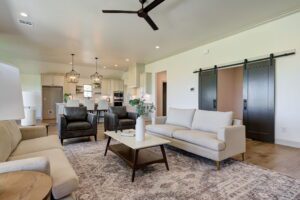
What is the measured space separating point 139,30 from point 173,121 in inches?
103

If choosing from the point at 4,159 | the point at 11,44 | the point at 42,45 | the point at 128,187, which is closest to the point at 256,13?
the point at 128,187

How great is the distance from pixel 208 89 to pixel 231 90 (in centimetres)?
139

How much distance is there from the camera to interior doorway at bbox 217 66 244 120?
5.93 m

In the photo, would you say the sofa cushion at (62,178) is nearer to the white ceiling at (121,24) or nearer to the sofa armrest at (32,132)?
the sofa armrest at (32,132)

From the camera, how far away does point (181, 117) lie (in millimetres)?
3965

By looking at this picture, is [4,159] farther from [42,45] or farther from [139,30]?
[42,45]

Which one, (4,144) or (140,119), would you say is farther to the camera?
(140,119)

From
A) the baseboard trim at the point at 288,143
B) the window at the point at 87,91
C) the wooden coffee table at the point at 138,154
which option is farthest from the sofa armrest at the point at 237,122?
the window at the point at 87,91

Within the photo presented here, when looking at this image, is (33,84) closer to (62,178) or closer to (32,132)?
(32,132)

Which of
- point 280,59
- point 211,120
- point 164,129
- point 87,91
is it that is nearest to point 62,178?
point 164,129

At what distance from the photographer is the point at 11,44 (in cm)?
579

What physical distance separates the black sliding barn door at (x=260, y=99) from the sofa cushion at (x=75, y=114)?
447 centimetres

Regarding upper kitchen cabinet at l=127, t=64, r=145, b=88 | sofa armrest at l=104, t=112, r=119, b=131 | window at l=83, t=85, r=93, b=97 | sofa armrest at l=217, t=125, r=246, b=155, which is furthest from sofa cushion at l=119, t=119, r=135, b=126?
window at l=83, t=85, r=93, b=97

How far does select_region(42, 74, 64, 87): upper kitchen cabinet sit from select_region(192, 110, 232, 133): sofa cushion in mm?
8207
